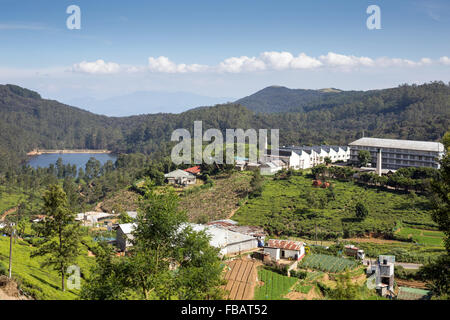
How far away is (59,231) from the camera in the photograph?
15.3 m

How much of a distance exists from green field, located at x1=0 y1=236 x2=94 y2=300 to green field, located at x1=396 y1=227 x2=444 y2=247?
20.5m

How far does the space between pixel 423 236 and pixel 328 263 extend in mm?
10658

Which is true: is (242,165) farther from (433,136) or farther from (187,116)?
(187,116)

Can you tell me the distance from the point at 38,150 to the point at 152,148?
35805 mm

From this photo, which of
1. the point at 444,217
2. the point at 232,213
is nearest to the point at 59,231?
the point at 444,217

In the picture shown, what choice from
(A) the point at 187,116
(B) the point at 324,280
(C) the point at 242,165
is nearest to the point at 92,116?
(A) the point at 187,116

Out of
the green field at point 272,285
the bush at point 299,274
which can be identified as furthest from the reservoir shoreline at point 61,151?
the bush at point 299,274

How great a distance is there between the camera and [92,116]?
158 metres

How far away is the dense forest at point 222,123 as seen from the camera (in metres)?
81.2

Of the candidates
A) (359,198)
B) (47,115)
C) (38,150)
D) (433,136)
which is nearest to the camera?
(359,198)

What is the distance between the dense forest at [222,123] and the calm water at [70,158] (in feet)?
12.6

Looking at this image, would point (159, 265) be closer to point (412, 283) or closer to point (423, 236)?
point (412, 283)

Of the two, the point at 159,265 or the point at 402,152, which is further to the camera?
the point at 402,152

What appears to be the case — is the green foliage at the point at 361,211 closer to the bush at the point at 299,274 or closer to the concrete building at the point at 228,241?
the concrete building at the point at 228,241
